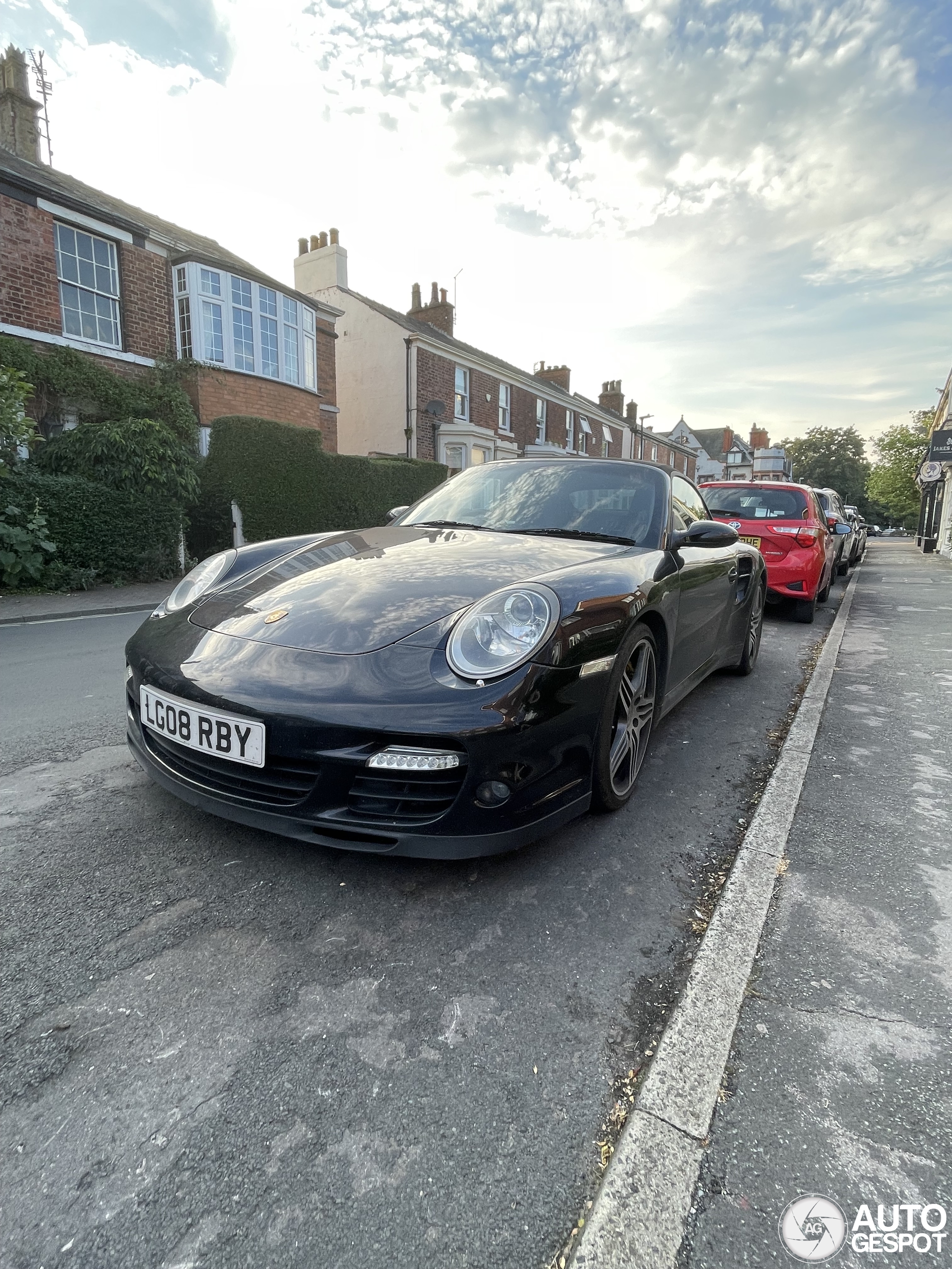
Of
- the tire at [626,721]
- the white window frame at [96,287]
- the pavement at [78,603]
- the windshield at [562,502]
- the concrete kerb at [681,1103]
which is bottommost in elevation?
the concrete kerb at [681,1103]

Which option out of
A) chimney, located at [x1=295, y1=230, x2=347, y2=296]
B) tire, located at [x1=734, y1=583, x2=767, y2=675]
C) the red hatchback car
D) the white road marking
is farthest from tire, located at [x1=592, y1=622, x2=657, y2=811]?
chimney, located at [x1=295, y1=230, x2=347, y2=296]

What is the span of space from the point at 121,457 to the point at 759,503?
29.0ft

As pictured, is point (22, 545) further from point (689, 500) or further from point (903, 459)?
point (903, 459)

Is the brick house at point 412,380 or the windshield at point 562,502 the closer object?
the windshield at point 562,502

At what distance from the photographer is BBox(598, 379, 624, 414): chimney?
129ft

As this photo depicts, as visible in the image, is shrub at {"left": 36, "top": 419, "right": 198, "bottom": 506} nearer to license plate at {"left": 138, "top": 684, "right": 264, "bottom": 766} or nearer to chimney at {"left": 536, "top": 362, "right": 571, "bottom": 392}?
license plate at {"left": 138, "top": 684, "right": 264, "bottom": 766}

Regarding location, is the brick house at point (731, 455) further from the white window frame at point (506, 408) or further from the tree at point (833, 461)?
the white window frame at point (506, 408)

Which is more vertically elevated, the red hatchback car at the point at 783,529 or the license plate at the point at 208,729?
the red hatchback car at the point at 783,529

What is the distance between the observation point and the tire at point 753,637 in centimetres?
488

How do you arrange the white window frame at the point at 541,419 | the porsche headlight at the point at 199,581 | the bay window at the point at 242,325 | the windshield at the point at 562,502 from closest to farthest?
the porsche headlight at the point at 199,581 → the windshield at the point at 562,502 → the bay window at the point at 242,325 → the white window frame at the point at 541,419

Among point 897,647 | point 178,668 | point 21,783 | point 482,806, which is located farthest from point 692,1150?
point 897,647

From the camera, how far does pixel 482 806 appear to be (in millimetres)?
1931

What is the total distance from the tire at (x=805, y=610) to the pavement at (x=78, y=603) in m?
7.35

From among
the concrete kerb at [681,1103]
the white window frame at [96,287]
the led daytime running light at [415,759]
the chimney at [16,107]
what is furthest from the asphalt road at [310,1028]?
the chimney at [16,107]
